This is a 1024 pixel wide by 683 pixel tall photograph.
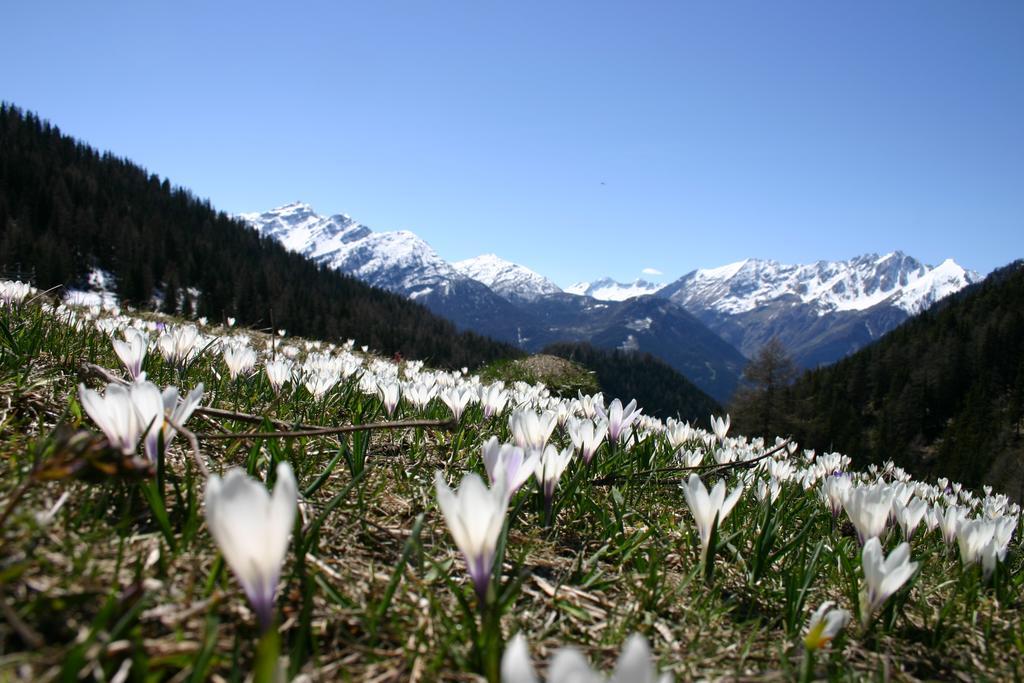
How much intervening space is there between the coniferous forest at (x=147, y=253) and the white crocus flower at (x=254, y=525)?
6322 cm

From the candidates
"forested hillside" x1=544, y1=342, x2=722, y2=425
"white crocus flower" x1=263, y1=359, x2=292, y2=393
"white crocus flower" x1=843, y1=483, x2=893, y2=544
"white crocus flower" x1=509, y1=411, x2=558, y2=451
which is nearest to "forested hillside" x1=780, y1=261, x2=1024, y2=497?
"forested hillside" x1=544, y1=342, x2=722, y2=425

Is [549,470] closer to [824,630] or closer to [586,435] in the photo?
[586,435]

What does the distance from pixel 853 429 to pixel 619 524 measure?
83.4 m

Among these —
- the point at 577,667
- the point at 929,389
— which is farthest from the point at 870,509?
the point at 929,389

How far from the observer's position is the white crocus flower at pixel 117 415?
4.74 feet

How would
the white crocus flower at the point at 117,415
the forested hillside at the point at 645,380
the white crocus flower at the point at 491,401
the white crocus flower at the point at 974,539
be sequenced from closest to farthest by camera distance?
the white crocus flower at the point at 117,415, the white crocus flower at the point at 974,539, the white crocus flower at the point at 491,401, the forested hillside at the point at 645,380

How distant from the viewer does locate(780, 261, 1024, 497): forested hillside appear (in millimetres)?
67750

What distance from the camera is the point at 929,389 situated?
83125 millimetres

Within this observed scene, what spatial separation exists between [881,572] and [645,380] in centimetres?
15068

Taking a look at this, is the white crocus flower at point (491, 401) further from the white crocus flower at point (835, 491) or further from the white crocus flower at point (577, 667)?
the white crocus flower at point (577, 667)

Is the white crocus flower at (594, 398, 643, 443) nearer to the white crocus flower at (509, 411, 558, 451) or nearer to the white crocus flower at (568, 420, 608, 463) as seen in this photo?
the white crocus flower at (568, 420, 608, 463)

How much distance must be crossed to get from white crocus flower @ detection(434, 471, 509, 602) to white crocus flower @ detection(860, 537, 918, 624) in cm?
112

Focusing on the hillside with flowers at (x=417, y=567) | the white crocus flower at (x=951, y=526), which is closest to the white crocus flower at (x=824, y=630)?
the hillside with flowers at (x=417, y=567)

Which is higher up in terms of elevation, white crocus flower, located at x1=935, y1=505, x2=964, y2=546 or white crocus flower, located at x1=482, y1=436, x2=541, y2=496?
white crocus flower, located at x1=482, y1=436, x2=541, y2=496
